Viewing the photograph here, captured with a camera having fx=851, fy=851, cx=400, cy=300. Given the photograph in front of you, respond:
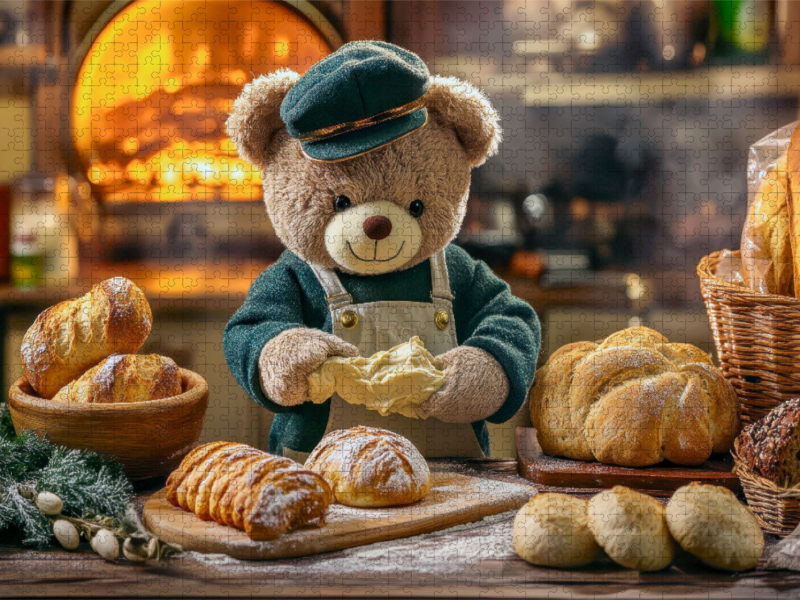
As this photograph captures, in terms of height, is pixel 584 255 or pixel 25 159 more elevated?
pixel 25 159

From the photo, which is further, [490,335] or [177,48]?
[177,48]

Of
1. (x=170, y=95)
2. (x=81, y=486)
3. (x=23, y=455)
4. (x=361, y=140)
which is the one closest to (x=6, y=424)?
(x=23, y=455)

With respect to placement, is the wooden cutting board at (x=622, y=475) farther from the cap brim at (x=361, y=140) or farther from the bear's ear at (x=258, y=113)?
the bear's ear at (x=258, y=113)

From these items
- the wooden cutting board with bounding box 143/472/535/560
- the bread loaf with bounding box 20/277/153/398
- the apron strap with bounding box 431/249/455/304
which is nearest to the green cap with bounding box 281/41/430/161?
the apron strap with bounding box 431/249/455/304

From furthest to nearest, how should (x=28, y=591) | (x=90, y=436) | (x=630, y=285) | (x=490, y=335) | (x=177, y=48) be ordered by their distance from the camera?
(x=630, y=285) < (x=177, y=48) < (x=490, y=335) < (x=90, y=436) < (x=28, y=591)

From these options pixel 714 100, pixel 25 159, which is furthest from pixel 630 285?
pixel 25 159

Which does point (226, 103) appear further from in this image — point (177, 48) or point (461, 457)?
point (461, 457)
